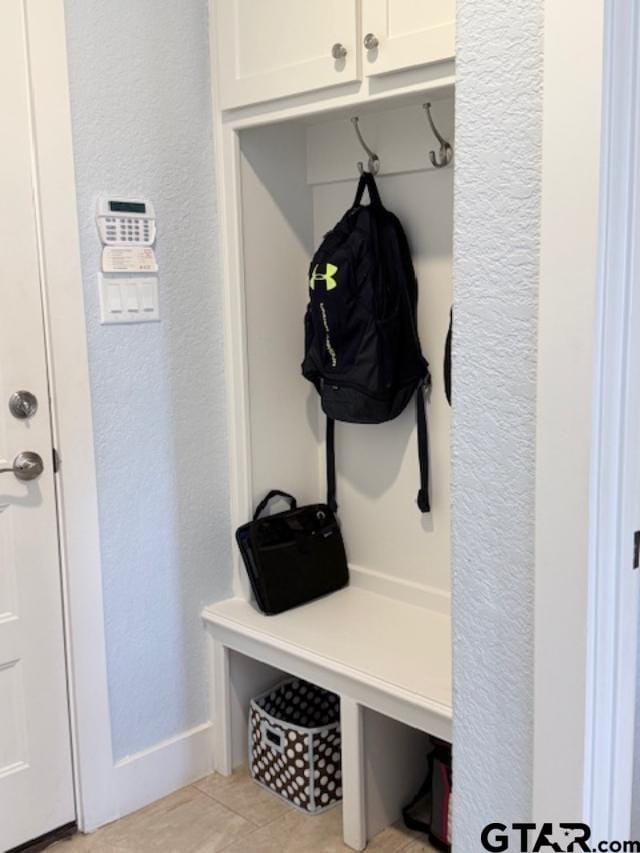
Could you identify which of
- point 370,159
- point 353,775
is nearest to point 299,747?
point 353,775

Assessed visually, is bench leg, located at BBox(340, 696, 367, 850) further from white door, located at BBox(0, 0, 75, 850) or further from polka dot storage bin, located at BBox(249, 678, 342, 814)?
white door, located at BBox(0, 0, 75, 850)

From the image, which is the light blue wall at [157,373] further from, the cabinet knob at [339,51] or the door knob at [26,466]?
the cabinet knob at [339,51]

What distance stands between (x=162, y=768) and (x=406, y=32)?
1.91 metres

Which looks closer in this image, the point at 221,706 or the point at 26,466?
the point at 26,466

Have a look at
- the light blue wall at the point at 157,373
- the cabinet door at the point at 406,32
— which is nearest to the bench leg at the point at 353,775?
the light blue wall at the point at 157,373

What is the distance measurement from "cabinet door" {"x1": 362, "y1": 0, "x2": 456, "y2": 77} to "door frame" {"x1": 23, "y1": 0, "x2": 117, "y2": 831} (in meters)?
0.70

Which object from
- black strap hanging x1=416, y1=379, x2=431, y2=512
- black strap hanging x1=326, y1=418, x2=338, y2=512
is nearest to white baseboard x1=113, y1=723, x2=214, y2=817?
black strap hanging x1=326, y1=418, x2=338, y2=512

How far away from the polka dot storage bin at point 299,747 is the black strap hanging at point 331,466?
54 cm

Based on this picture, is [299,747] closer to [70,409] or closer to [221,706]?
[221,706]

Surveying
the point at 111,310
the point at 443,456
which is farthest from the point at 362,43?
the point at 443,456

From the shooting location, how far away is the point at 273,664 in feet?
7.41

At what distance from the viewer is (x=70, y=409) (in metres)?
2.05

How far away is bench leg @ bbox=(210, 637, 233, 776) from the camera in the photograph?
2398 mm

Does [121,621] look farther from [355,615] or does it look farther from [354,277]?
[354,277]
